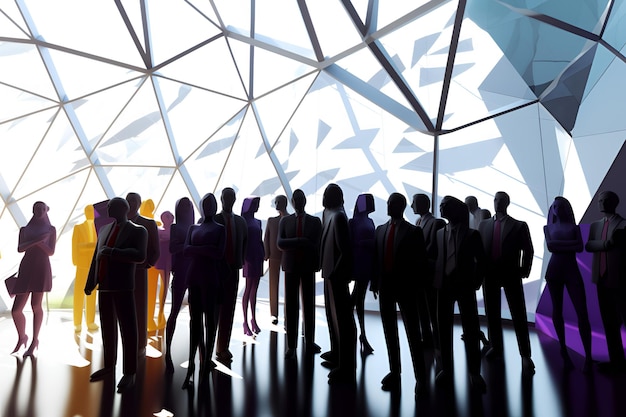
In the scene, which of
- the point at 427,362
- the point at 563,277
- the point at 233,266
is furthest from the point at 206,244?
the point at 563,277

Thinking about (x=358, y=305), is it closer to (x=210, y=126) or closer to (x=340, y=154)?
(x=340, y=154)

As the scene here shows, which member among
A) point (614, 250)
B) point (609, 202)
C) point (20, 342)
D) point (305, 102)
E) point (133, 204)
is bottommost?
point (20, 342)

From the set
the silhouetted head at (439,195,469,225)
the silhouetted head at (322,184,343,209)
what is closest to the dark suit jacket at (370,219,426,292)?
the silhouetted head at (439,195,469,225)

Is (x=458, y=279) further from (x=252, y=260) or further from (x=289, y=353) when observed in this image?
(x=252, y=260)

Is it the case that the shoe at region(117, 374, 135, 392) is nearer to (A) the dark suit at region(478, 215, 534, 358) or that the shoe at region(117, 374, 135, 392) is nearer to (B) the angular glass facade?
(A) the dark suit at region(478, 215, 534, 358)

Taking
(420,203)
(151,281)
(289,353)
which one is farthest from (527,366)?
(151,281)

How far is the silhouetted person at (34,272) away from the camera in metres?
7.35

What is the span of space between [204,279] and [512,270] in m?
4.56

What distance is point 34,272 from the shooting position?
24.3ft

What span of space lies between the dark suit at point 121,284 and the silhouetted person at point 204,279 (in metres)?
0.70

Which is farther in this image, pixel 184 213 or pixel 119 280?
pixel 184 213

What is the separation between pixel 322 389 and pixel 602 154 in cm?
727

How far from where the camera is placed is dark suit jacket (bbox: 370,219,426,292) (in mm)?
5621

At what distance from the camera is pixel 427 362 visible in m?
7.34
